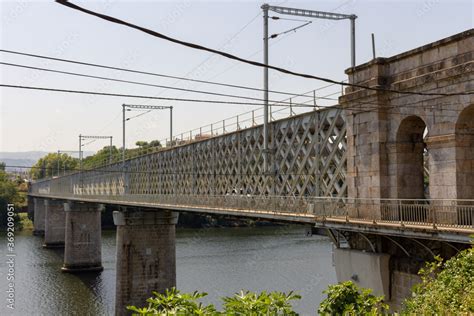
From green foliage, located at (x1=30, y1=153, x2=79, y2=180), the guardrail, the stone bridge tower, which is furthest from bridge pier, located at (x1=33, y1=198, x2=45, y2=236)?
the stone bridge tower

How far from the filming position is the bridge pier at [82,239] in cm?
6662

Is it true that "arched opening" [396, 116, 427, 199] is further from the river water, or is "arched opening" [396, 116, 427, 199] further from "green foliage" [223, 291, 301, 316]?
the river water

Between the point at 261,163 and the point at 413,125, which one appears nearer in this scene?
the point at 413,125

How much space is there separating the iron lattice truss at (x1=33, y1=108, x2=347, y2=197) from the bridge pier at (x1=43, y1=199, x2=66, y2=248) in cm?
3830

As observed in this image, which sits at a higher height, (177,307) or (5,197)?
(5,197)

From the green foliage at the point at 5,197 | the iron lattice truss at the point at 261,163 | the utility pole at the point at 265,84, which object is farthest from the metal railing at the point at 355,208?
the green foliage at the point at 5,197

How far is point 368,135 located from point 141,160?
134ft

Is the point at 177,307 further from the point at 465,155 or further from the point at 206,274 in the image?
the point at 206,274

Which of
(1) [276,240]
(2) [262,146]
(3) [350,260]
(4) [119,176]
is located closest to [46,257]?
(4) [119,176]

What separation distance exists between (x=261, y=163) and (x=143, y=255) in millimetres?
18767

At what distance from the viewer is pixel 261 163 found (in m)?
31.6

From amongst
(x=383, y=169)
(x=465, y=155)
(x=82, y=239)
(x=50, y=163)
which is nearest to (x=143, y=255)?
(x=82, y=239)

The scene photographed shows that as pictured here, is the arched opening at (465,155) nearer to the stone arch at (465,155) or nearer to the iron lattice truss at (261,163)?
the stone arch at (465,155)

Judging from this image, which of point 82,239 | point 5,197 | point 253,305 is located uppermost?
point 5,197
